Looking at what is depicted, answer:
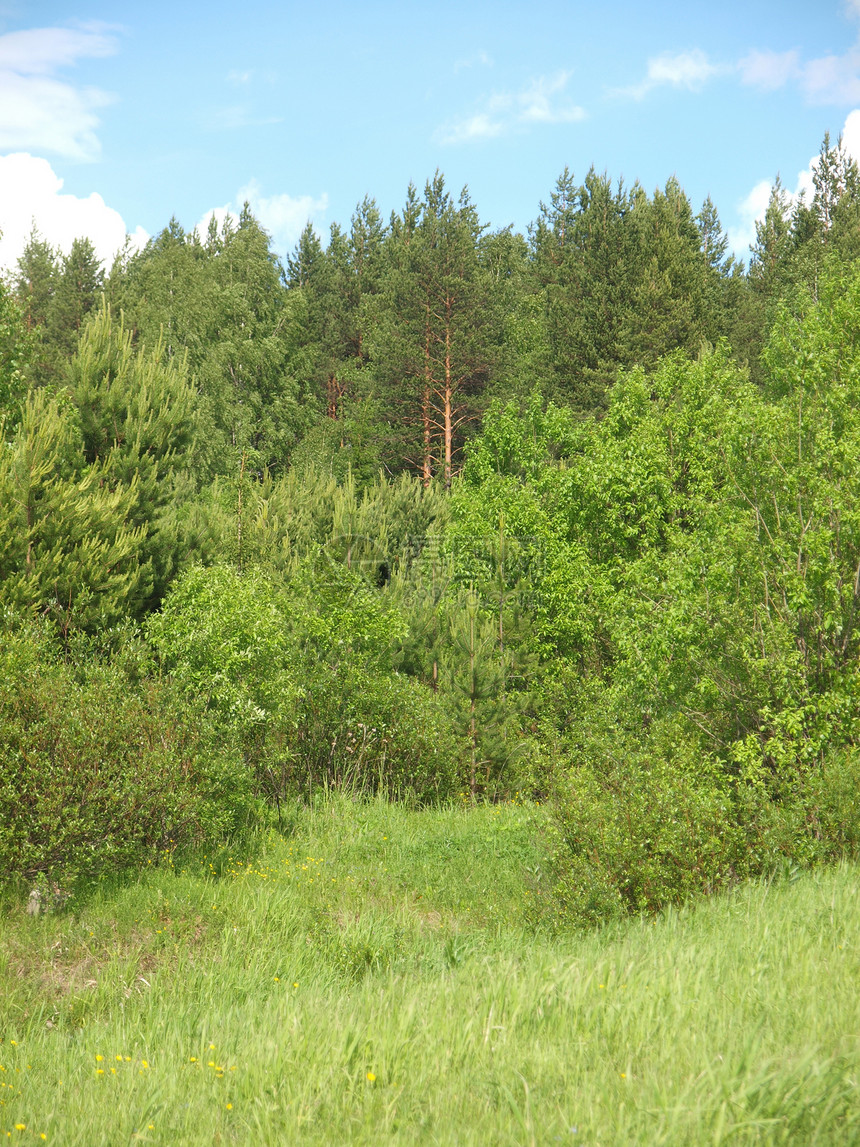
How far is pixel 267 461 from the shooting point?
39406mm

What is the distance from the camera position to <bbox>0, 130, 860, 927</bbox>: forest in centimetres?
837

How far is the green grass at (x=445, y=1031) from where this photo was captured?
117 inches

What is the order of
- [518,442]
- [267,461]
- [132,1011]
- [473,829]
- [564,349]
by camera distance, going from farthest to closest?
[267,461] < [564,349] < [518,442] < [473,829] < [132,1011]

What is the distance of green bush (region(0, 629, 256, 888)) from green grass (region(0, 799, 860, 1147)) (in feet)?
2.68

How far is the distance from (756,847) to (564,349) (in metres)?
26.6

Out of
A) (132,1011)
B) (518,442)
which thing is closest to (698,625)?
(132,1011)

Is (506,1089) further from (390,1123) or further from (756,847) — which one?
(756,847)

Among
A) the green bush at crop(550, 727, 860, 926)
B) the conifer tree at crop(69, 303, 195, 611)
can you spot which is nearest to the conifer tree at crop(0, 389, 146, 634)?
the conifer tree at crop(69, 303, 195, 611)

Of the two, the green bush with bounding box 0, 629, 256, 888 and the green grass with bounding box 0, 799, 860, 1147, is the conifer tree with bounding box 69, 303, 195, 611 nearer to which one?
the green bush with bounding box 0, 629, 256, 888

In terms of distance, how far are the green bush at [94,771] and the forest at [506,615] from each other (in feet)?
0.12

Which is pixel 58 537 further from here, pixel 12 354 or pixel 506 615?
pixel 12 354

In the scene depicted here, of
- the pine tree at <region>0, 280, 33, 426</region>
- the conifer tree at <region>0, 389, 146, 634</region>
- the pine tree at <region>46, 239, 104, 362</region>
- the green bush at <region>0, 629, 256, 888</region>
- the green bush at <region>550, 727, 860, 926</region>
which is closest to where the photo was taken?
the green bush at <region>550, 727, 860, 926</region>

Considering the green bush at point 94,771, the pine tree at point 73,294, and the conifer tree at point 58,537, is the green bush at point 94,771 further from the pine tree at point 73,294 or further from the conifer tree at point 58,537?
the pine tree at point 73,294

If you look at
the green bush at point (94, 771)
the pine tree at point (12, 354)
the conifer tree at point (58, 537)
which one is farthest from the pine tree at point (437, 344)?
the green bush at point (94, 771)
